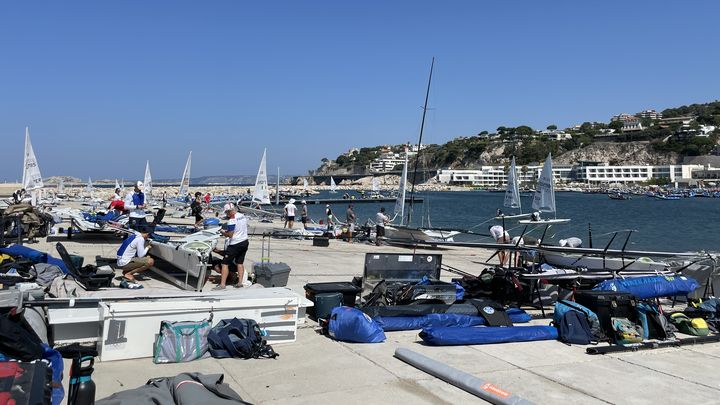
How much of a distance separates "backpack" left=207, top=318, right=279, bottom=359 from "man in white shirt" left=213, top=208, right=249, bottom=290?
9.52 ft

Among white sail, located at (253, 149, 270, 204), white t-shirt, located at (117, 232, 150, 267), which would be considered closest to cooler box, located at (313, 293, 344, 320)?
white t-shirt, located at (117, 232, 150, 267)

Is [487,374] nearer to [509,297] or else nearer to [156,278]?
[509,297]

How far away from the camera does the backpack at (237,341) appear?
6.46 m

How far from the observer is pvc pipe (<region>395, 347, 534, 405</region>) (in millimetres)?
5242

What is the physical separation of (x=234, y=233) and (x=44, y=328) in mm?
3669

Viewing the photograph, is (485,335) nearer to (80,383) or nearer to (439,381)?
(439,381)

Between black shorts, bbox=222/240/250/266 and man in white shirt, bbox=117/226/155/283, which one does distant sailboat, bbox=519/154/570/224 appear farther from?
man in white shirt, bbox=117/226/155/283

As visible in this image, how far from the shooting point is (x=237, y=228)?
9555 millimetres

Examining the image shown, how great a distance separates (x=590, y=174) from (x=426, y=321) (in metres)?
186

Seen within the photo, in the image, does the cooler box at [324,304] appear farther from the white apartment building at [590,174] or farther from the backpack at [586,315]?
the white apartment building at [590,174]

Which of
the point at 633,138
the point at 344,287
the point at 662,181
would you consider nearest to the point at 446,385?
the point at 344,287

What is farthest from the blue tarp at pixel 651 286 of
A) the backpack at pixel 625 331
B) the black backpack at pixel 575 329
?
the black backpack at pixel 575 329

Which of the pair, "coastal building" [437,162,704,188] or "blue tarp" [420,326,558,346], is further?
"coastal building" [437,162,704,188]

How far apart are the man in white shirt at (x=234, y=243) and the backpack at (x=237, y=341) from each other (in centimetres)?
290
